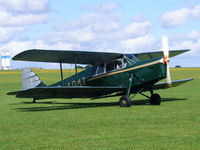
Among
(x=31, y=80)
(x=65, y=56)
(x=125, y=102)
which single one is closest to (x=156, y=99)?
(x=125, y=102)

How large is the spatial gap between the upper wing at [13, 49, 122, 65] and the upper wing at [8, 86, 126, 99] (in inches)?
55.3

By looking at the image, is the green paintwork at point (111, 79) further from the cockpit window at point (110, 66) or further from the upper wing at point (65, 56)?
the cockpit window at point (110, 66)

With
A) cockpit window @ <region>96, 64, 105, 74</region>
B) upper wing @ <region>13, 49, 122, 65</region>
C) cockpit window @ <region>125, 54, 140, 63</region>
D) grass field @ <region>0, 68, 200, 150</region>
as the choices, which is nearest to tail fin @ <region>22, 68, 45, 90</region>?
upper wing @ <region>13, 49, 122, 65</region>

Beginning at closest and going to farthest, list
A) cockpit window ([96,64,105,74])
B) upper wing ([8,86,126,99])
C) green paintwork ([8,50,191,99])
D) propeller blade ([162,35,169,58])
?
upper wing ([8,86,126,99]), green paintwork ([8,50,191,99]), propeller blade ([162,35,169,58]), cockpit window ([96,64,105,74])

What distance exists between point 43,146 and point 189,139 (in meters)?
3.03

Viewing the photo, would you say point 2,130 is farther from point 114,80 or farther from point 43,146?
point 114,80

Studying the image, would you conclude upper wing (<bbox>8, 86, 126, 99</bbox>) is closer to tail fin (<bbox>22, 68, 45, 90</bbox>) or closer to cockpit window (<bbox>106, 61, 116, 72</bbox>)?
cockpit window (<bbox>106, 61, 116, 72</bbox>)

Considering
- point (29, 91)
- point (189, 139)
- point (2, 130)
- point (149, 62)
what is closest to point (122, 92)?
point (149, 62)

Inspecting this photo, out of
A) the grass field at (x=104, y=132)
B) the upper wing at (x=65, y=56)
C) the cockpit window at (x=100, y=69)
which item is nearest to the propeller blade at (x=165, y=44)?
the upper wing at (x=65, y=56)

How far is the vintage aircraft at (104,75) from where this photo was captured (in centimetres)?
1387

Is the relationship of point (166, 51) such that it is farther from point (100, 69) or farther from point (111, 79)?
point (100, 69)

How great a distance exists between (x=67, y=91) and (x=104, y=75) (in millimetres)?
2094

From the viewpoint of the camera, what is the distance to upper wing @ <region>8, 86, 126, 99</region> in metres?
13.5

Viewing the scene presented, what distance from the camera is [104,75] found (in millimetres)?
15617
